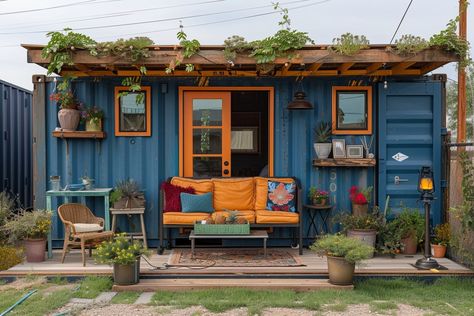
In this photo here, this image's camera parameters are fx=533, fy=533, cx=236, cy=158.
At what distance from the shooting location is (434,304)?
4.88 meters

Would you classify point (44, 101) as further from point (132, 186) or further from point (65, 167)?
point (132, 186)

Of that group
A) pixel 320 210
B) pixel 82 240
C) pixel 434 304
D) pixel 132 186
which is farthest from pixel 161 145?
pixel 434 304

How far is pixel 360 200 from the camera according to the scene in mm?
6680

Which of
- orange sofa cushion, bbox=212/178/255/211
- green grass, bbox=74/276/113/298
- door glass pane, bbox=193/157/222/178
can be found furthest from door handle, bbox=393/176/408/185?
green grass, bbox=74/276/113/298

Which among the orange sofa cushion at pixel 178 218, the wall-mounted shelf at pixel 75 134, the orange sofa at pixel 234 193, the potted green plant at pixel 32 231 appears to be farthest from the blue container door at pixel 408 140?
the potted green plant at pixel 32 231

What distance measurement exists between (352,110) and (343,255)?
8.02 ft

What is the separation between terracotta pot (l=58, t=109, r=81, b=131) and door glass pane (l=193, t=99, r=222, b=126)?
60.0 inches

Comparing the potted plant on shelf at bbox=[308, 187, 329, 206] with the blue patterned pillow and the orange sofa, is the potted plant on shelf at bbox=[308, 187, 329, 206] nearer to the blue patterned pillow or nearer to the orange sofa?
the orange sofa

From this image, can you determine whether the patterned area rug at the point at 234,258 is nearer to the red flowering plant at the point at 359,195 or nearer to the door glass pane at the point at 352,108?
the red flowering plant at the point at 359,195

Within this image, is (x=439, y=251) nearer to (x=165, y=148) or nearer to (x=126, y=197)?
(x=165, y=148)

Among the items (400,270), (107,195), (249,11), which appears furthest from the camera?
(249,11)

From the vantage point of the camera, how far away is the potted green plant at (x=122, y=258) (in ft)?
17.1

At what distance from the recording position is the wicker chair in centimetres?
603

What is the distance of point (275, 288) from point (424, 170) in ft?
7.10
